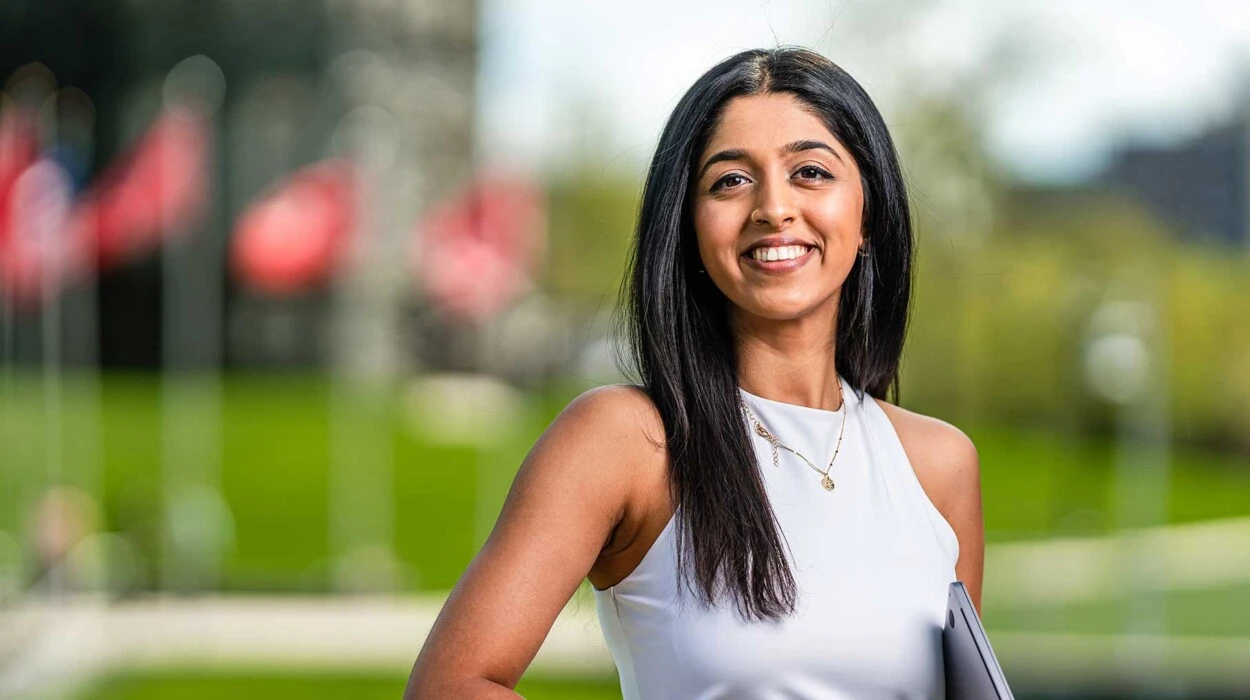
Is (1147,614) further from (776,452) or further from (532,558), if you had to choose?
(532,558)

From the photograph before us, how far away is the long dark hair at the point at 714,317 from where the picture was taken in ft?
5.68

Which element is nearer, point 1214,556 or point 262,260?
point 262,260

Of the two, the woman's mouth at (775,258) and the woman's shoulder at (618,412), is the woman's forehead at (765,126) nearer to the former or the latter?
the woman's mouth at (775,258)

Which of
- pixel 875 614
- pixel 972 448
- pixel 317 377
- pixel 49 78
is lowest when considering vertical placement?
pixel 875 614

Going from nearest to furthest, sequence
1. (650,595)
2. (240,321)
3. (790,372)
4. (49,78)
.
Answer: (650,595), (790,372), (49,78), (240,321)

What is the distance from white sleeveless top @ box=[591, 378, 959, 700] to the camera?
1.71 m

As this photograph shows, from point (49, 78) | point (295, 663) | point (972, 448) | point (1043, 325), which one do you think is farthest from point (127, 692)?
point (49, 78)

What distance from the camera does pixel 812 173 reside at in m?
1.84

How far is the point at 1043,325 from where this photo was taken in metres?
15.2

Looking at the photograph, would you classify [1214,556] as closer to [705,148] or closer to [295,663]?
[295,663]

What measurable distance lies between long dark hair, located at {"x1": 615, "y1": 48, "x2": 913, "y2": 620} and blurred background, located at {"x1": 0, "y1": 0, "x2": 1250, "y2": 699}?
4439mm

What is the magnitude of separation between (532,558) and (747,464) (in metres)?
0.25

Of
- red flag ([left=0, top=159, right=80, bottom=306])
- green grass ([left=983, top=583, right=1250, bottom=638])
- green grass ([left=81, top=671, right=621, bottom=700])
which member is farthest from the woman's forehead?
green grass ([left=983, top=583, right=1250, bottom=638])

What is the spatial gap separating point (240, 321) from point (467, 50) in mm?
5132
